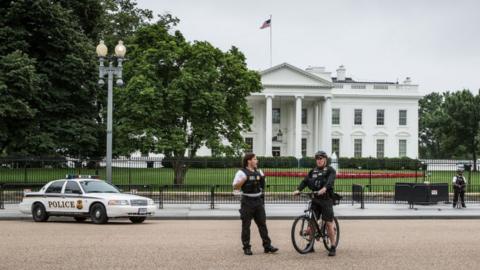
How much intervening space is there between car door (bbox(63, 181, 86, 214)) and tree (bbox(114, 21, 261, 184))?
1318cm

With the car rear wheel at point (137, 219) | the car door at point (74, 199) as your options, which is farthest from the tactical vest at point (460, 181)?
the car door at point (74, 199)

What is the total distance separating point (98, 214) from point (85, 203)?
2.00 feet

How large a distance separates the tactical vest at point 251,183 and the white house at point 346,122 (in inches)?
2911

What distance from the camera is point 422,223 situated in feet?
69.4

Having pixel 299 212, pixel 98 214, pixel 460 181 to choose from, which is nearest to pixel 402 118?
pixel 460 181

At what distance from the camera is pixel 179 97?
36.0 meters

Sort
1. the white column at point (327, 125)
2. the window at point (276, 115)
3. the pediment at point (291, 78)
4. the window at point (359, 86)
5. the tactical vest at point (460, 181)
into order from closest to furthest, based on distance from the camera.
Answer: the tactical vest at point (460, 181) → the pediment at point (291, 78) → the white column at point (327, 125) → the window at point (276, 115) → the window at point (359, 86)

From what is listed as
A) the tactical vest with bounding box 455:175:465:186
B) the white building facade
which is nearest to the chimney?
the white building facade

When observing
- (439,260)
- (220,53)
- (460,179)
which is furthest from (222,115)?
(439,260)

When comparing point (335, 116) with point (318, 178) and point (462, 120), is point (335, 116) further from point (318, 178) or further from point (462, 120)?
point (318, 178)

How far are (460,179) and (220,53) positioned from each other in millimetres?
→ 15837

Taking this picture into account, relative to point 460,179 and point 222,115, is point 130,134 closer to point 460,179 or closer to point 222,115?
point 222,115

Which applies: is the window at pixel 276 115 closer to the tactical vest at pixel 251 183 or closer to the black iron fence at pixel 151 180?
the black iron fence at pixel 151 180

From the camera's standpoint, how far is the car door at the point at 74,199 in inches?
813
